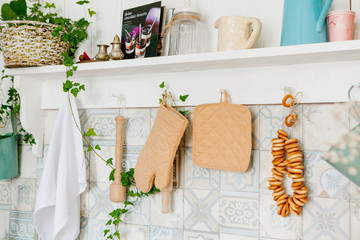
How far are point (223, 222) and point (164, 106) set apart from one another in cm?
42

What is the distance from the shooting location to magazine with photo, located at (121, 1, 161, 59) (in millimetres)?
1154

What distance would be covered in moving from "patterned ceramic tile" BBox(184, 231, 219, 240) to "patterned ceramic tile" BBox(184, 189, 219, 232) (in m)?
0.01

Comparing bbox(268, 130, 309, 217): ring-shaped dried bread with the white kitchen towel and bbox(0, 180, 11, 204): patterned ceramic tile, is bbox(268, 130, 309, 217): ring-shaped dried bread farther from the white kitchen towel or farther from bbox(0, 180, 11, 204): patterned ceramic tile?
bbox(0, 180, 11, 204): patterned ceramic tile

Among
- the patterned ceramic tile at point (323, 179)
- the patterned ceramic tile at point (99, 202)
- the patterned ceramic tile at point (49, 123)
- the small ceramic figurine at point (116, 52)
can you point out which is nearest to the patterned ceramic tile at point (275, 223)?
the patterned ceramic tile at point (323, 179)

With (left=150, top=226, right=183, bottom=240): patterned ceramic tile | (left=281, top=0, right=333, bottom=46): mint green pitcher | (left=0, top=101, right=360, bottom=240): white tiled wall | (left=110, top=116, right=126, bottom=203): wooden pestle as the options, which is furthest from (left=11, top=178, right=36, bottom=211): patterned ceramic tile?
(left=281, top=0, right=333, bottom=46): mint green pitcher

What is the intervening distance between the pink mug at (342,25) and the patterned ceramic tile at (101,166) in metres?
0.83

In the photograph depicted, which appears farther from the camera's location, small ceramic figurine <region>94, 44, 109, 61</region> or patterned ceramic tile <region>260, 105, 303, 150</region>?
small ceramic figurine <region>94, 44, 109, 61</region>

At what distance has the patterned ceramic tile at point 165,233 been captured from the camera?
118 cm

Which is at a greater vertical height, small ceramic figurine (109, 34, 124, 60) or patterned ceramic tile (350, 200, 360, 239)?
small ceramic figurine (109, 34, 124, 60)

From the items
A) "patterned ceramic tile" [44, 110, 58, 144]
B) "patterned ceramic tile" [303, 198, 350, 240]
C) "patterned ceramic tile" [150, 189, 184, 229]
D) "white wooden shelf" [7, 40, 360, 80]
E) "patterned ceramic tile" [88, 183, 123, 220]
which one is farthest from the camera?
"patterned ceramic tile" [44, 110, 58, 144]

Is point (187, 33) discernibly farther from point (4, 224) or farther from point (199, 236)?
point (4, 224)

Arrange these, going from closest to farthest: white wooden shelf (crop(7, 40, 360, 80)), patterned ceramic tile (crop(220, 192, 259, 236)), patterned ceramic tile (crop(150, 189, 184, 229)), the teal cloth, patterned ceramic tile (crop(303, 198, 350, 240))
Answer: the teal cloth
white wooden shelf (crop(7, 40, 360, 80))
patterned ceramic tile (crop(303, 198, 350, 240))
patterned ceramic tile (crop(220, 192, 259, 236))
patterned ceramic tile (crop(150, 189, 184, 229))

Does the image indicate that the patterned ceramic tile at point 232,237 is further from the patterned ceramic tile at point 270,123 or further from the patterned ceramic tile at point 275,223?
the patterned ceramic tile at point 270,123

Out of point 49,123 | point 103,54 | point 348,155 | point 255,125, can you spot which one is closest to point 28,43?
point 103,54
